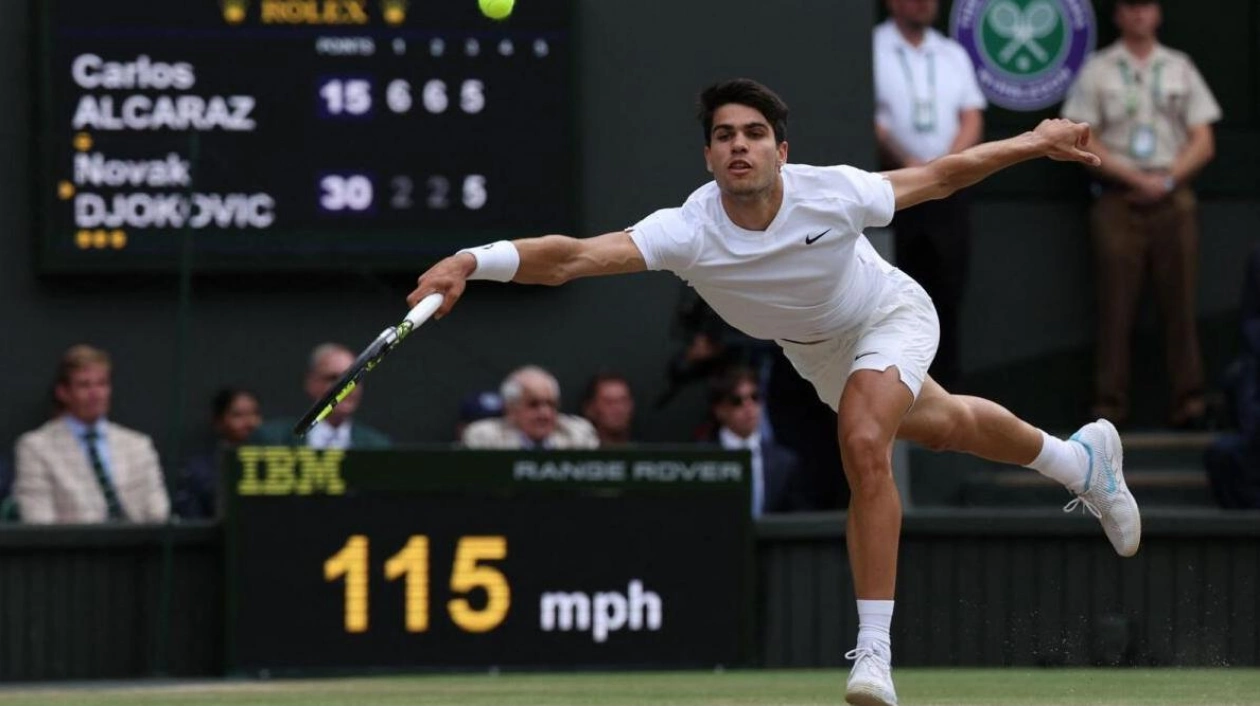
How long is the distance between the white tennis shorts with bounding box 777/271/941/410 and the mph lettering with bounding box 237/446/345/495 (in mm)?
3423

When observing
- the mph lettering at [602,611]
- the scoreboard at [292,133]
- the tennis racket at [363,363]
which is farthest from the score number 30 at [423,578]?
the tennis racket at [363,363]

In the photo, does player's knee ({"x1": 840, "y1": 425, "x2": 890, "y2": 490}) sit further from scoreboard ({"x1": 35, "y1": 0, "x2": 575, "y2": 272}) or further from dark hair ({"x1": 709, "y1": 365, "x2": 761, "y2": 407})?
scoreboard ({"x1": 35, "y1": 0, "x2": 575, "y2": 272})

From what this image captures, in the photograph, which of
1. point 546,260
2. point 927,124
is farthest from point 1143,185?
point 546,260

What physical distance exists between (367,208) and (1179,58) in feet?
15.6

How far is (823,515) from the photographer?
521 inches

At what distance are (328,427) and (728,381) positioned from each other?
202cm

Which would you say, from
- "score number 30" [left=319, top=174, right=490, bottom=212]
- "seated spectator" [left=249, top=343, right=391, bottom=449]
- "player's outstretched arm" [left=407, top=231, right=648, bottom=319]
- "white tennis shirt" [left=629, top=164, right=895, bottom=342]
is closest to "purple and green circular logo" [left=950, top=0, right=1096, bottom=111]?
"score number 30" [left=319, top=174, right=490, bottom=212]

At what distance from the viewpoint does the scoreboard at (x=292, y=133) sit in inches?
529

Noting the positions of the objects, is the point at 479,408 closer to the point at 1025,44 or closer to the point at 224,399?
the point at 224,399

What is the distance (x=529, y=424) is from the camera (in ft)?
43.1

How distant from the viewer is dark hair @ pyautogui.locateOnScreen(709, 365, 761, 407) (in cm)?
1363

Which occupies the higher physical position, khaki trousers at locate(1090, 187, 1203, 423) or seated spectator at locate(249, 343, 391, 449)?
khaki trousers at locate(1090, 187, 1203, 423)

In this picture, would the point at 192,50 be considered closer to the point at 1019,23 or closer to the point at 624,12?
the point at 624,12

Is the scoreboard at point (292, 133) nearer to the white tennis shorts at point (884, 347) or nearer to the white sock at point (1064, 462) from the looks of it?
the white sock at point (1064, 462)
